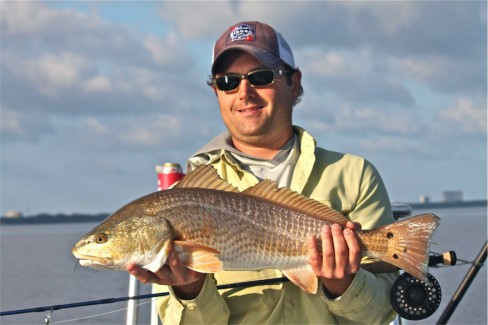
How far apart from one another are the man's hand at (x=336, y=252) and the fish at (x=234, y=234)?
0.21 feet

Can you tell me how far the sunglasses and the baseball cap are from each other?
0.19ft

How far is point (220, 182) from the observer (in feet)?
15.3

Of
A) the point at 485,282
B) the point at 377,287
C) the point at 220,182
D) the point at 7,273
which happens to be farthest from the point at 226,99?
the point at 7,273

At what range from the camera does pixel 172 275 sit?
4.38 metres

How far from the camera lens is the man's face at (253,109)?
520 cm

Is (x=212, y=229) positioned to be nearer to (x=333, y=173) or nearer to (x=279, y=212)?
(x=279, y=212)

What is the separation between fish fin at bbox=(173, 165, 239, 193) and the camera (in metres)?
4.64

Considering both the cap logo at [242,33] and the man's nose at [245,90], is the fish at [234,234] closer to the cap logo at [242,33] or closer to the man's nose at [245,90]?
the man's nose at [245,90]

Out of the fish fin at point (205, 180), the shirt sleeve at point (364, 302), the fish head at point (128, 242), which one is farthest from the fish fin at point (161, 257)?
the shirt sleeve at point (364, 302)

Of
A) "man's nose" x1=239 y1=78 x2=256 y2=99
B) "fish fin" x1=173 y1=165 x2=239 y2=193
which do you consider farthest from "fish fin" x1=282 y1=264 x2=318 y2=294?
"man's nose" x1=239 y1=78 x2=256 y2=99

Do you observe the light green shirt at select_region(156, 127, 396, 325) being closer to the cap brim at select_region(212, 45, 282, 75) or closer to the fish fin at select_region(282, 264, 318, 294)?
the fish fin at select_region(282, 264, 318, 294)

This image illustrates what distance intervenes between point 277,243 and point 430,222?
0.92 meters

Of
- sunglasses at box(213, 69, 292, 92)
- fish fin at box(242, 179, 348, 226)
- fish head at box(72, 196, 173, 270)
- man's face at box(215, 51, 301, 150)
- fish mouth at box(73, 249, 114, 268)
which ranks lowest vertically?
fish mouth at box(73, 249, 114, 268)

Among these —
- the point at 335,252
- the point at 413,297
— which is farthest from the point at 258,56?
the point at 413,297
